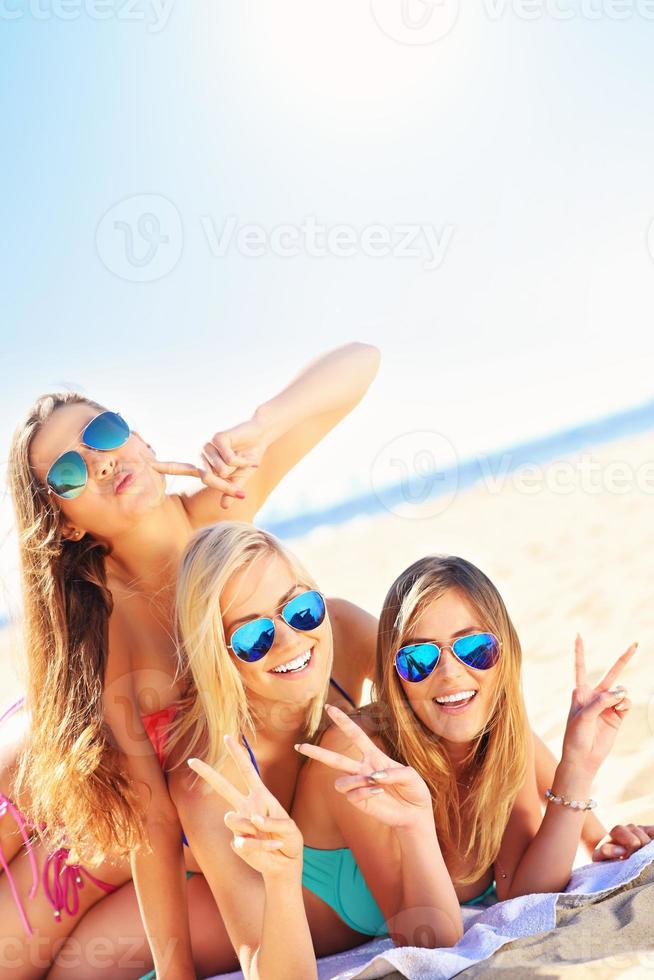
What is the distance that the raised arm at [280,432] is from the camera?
2.52m

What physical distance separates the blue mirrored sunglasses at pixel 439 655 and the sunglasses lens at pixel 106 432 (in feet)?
3.07

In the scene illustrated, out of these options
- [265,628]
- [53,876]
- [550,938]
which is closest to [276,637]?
[265,628]

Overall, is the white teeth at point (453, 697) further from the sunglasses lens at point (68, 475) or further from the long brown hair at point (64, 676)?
the sunglasses lens at point (68, 475)

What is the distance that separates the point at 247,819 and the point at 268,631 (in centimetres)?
53

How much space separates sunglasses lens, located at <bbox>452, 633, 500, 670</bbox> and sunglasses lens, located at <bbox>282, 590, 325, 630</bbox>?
1.13 ft

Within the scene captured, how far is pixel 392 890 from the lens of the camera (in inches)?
82.4

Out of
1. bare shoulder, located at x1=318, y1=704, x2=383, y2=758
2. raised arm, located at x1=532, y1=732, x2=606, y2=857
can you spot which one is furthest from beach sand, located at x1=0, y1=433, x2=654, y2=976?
bare shoulder, located at x1=318, y1=704, x2=383, y2=758

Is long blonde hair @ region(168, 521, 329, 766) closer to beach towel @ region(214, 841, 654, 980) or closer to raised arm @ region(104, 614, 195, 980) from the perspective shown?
raised arm @ region(104, 614, 195, 980)

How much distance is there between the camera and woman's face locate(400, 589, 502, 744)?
7.47 ft

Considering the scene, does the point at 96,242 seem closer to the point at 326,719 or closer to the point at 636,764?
the point at 326,719

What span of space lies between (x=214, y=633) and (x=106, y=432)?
2.23 ft

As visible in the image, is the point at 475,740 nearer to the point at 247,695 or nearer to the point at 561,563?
the point at 247,695

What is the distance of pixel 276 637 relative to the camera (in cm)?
221

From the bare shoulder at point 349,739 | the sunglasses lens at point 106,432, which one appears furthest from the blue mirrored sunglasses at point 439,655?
the sunglasses lens at point 106,432
